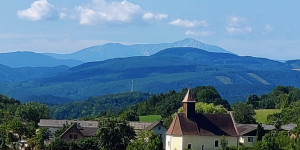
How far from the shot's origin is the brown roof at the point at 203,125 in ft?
188

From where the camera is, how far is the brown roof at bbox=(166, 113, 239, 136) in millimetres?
57312

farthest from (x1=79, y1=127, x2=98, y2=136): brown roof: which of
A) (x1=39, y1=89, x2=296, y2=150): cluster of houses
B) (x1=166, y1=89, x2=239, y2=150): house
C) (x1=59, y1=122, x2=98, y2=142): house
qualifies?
(x1=166, y1=89, x2=239, y2=150): house

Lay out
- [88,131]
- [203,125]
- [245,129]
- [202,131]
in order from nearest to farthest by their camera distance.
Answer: [202,131], [203,125], [245,129], [88,131]

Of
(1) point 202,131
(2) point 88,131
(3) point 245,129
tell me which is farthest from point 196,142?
(2) point 88,131

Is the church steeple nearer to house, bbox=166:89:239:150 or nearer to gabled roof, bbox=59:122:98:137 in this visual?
house, bbox=166:89:239:150

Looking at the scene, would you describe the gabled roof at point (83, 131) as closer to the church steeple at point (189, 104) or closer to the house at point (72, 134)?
the house at point (72, 134)

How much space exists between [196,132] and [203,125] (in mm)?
1428

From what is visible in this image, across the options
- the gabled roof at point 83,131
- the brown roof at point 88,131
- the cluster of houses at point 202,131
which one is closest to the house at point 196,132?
the cluster of houses at point 202,131

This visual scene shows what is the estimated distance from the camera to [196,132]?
57.2 m

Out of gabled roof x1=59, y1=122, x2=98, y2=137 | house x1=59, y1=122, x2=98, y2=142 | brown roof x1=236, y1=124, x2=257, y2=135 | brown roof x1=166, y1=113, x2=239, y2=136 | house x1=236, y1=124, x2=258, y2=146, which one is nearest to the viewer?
brown roof x1=166, y1=113, x2=239, y2=136

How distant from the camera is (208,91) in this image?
378 feet

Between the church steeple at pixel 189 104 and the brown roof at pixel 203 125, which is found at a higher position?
the church steeple at pixel 189 104

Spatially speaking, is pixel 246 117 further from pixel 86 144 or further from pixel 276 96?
pixel 276 96

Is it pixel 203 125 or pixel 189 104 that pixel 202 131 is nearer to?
pixel 203 125
